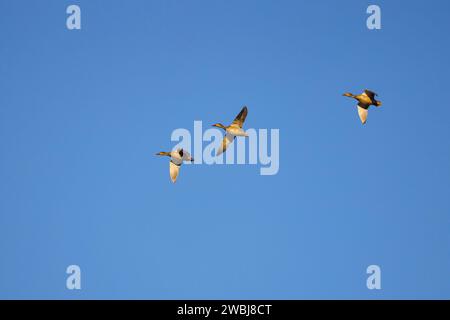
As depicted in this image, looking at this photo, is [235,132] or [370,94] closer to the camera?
[235,132]

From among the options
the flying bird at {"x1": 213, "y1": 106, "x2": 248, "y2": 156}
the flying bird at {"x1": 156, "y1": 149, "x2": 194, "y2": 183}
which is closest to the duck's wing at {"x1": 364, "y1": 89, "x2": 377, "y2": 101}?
the flying bird at {"x1": 213, "y1": 106, "x2": 248, "y2": 156}

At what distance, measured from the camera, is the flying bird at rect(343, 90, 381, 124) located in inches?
1018

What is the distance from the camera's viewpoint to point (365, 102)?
26047 millimetres

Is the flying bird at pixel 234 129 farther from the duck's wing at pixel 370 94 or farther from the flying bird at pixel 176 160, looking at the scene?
the duck's wing at pixel 370 94

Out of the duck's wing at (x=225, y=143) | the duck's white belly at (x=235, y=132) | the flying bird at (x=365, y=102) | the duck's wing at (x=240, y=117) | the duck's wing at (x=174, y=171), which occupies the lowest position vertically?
the duck's wing at (x=174, y=171)

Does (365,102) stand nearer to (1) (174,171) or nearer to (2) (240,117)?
(2) (240,117)

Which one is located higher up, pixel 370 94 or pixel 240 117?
pixel 370 94

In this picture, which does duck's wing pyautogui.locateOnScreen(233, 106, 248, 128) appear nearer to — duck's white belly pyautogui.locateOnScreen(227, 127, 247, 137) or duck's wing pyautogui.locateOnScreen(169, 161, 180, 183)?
duck's white belly pyautogui.locateOnScreen(227, 127, 247, 137)

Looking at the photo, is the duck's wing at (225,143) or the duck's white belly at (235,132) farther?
the duck's wing at (225,143)

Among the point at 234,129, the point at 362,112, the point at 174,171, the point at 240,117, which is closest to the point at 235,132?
the point at 234,129

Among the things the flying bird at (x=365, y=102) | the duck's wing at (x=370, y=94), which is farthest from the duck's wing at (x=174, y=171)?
the duck's wing at (x=370, y=94)

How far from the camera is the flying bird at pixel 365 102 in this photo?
25859 mm
